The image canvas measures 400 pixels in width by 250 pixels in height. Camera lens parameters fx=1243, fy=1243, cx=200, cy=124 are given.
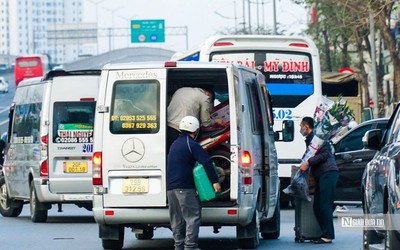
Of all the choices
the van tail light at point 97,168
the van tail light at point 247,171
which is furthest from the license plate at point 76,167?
the van tail light at point 247,171

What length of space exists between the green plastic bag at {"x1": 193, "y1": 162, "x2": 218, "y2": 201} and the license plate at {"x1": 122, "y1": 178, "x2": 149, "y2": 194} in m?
1.00

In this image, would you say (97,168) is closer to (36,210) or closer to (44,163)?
(44,163)

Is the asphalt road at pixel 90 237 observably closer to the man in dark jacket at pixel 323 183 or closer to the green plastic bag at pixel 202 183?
the man in dark jacket at pixel 323 183

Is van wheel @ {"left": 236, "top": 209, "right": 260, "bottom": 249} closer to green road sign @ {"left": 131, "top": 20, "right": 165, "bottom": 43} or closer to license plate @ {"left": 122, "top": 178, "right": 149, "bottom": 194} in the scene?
license plate @ {"left": 122, "top": 178, "right": 149, "bottom": 194}

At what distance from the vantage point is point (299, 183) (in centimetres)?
1628

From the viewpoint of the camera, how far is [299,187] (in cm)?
1628

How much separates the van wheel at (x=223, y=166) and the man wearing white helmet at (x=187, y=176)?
111 cm

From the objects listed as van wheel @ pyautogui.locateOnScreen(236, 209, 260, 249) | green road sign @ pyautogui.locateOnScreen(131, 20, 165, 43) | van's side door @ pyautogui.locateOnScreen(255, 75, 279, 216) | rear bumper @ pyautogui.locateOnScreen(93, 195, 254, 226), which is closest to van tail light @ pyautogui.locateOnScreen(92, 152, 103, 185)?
rear bumper @ pyautogui.locateOnScreen(93, 195, 254, 226)

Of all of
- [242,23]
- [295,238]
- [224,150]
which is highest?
[242,23]

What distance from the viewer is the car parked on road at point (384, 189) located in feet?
34.0

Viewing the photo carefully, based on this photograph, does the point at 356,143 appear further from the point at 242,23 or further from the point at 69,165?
the point at 242,23

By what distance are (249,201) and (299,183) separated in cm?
176

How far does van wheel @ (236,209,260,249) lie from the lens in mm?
15070

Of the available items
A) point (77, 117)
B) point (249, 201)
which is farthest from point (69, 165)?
point (249, 201)
